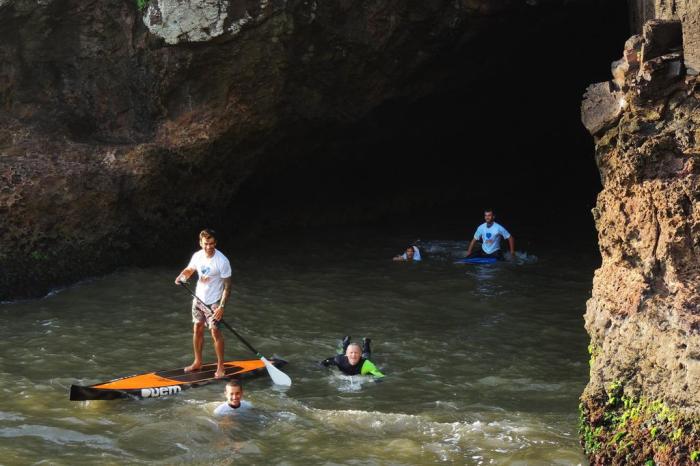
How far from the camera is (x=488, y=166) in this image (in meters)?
26.2

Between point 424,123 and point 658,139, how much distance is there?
14.5m

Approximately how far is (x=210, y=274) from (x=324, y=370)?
1896 millimetres

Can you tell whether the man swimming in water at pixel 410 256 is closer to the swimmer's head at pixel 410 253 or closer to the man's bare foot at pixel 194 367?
the swimmer's head at pixel 410 253

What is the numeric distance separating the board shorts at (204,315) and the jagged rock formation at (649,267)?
4.50 m

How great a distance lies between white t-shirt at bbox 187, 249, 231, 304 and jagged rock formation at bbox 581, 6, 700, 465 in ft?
14.7

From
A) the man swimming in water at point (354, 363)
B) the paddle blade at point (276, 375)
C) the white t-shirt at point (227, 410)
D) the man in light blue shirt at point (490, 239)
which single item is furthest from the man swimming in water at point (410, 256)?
the white t-shirt at point (227, 410)

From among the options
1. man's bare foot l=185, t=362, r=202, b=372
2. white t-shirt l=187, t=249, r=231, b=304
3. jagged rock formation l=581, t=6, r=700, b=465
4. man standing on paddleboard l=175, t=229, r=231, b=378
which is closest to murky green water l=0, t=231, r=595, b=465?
man's bare foot l=185, t=362, r=202, b=372

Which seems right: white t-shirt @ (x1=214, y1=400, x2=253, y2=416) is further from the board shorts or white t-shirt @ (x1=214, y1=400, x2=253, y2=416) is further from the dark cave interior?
the dark cave interior

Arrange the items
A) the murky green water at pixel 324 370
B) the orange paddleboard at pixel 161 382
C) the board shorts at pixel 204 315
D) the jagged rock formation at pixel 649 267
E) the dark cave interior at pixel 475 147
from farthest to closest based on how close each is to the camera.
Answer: the dark cave interior at pixel 475 147 → the board shorts at pixel 204 315 → the orange paddleboard at pixel 161 382 → the murky green water at pixel 324 370 → the jagged rock formation at pixel 649 267

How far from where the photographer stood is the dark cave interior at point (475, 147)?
59.9 ft

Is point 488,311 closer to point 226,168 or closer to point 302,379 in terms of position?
point 302,379

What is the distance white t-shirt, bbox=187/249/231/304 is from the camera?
990 cm

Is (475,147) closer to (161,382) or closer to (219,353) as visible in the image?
(219,353)

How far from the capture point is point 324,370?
10344 millimetres
